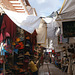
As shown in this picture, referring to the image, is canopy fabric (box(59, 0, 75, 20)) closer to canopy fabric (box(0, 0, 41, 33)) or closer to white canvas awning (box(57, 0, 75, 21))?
white canvas awning (box(57, 0, 75, 21))

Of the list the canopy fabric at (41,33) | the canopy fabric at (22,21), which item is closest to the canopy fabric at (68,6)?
the canopy fabric at (22,21)

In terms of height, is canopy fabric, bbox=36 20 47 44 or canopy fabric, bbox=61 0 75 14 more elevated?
canopy fabric, bbox=61 0 75 14

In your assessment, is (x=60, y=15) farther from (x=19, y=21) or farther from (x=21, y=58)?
(x=21, y=58)

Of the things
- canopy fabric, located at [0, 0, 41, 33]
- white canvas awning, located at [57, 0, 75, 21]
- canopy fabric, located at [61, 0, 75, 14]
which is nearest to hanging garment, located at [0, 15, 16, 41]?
canopy fabric, located at [0, 0, 41, 33]

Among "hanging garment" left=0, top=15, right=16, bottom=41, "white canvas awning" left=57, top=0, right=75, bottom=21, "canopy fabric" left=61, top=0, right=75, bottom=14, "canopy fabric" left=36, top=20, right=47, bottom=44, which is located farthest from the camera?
"canopy fabric" left=36, top=20, right=47, bottom=44

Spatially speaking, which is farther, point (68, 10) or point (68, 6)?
point (68, 10)

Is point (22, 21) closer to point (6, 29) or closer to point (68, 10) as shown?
point (6, 29)

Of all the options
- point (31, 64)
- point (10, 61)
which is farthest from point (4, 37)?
point (31, 64)

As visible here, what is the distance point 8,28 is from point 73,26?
105 inches

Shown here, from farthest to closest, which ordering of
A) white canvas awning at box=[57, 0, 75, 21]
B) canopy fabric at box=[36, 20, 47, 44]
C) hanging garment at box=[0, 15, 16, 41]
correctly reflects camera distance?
canopy fabric at box=[36, 20, 47, 44] → hanging garment at box=[0, 15, 16, 41] → white canvas awning at box=[57, 0, 75, 21]

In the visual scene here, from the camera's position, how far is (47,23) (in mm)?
8125

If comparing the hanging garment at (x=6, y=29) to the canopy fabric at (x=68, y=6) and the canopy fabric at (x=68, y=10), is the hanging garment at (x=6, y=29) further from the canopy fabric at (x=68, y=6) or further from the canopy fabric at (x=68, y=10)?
the canopy fabric at (x=68, y=6)

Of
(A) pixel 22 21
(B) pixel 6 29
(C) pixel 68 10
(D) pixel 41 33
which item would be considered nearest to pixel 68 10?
(C) pixel 68 10

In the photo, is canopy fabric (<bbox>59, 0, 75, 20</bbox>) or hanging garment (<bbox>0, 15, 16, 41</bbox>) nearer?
canopy fabric (<bbox>59, 0, 75, 20</bbox>)
